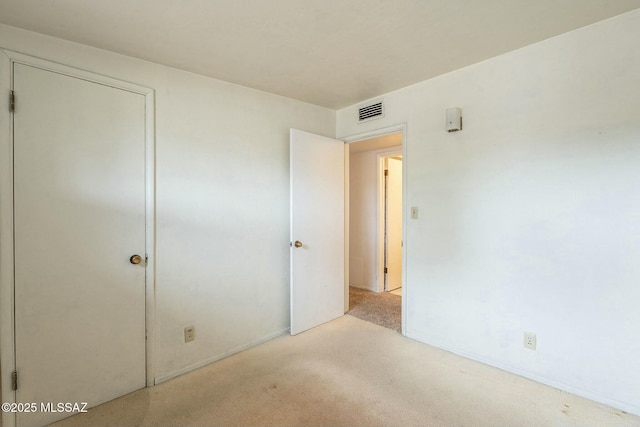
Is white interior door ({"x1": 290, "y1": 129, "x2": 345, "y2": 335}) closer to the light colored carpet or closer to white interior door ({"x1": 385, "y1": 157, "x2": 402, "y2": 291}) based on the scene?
the light colored carpet

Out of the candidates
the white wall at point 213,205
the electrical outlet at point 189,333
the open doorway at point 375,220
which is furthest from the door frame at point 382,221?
the electrical outlet at point 189,333

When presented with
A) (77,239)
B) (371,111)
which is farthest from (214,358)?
(371,111)

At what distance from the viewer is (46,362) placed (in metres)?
1.78

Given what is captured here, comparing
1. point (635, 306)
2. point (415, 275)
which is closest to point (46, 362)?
point (415, 275)

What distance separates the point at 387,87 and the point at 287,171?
4.17 feet

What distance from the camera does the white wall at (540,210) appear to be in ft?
5.83

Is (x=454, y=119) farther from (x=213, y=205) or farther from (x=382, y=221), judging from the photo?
(x=382, y=221)

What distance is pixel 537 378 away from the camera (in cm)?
209

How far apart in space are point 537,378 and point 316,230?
2157 millimetres

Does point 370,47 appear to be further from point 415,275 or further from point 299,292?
point 299,292

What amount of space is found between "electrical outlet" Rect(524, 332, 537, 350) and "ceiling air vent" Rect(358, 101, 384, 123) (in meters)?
2.27

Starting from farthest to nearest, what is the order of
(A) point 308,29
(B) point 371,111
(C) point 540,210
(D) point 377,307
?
(D) point 377,307
(B) point 371,111
(C) point 540,210
(A) point 308,29

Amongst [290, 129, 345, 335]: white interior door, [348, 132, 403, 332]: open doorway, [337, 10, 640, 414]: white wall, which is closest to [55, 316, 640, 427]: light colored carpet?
[337, 10, 640, 414]: white wall

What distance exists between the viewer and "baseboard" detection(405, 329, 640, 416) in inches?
70.4
